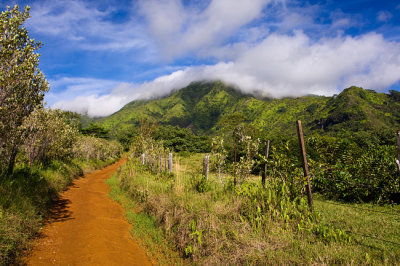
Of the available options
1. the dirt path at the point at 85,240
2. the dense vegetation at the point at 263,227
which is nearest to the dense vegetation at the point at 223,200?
the dense vegetation at the point at 263,227

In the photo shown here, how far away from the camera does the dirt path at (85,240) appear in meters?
4.98

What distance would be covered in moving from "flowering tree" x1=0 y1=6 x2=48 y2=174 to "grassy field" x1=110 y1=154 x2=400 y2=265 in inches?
194

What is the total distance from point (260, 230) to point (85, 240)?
467cm

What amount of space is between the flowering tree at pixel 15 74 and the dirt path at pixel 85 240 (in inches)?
120

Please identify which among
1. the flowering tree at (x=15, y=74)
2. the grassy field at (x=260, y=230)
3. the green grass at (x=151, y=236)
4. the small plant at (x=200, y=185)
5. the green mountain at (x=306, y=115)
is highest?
the green mountain at (x=306, y=115)

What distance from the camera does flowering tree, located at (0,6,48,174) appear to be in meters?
5.61

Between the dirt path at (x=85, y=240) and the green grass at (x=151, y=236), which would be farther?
the green grass at (x=151, y=236)

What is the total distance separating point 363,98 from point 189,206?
114511 mm

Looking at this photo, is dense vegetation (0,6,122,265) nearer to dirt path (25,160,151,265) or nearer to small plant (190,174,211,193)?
dirt path (25,160,151,265)

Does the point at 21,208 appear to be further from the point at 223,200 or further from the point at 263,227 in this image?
the point at 263,227

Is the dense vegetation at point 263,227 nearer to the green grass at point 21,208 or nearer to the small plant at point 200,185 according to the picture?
the small plant at point 200,185

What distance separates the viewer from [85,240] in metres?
5.89

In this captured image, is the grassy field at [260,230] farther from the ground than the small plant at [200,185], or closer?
closer

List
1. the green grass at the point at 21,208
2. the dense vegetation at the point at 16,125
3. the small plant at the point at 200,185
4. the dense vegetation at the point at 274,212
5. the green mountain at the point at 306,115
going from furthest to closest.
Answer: the green mountain at the point at 306,115
the small plant at the point at 200,185
the dense vegetation at the point at 16,125
the green grass at the point at 21,208
the dense vegetation at the point at 274,212
